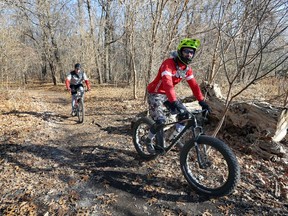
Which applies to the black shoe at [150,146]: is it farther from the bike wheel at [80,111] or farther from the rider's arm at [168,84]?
the bike wheel at [80,111]

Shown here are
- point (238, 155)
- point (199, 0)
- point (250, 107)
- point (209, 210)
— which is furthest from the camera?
point (199, 0)

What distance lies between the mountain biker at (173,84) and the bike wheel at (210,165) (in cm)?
54

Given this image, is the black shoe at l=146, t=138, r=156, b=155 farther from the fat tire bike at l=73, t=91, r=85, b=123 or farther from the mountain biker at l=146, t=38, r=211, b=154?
the fat tire bike at l=73, t=91, r=85, b=123

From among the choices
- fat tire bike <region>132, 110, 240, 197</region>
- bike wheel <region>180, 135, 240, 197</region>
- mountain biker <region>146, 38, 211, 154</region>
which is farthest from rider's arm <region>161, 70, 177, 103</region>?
bike wheel <region>180, 135, 240, 197</region>

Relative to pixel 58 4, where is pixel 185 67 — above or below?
below

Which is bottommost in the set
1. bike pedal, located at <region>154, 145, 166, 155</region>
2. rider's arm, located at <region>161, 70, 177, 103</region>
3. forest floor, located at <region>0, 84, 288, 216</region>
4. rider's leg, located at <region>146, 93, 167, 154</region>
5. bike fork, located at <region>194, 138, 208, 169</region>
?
forest floor, located at <region>0, 84, 288, 216</region>

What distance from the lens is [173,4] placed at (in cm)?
829

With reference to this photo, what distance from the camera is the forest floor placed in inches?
119

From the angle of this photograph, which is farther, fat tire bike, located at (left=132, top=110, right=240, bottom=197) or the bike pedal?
the bike pedal

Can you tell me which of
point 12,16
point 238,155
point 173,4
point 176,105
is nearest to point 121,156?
point 176,105

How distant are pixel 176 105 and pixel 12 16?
902 inches

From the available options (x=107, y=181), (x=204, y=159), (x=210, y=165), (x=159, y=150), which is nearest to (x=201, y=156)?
(x=204, y=159)

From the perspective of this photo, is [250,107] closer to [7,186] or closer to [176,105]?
[176,105]

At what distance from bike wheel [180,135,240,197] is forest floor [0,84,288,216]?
20cm
